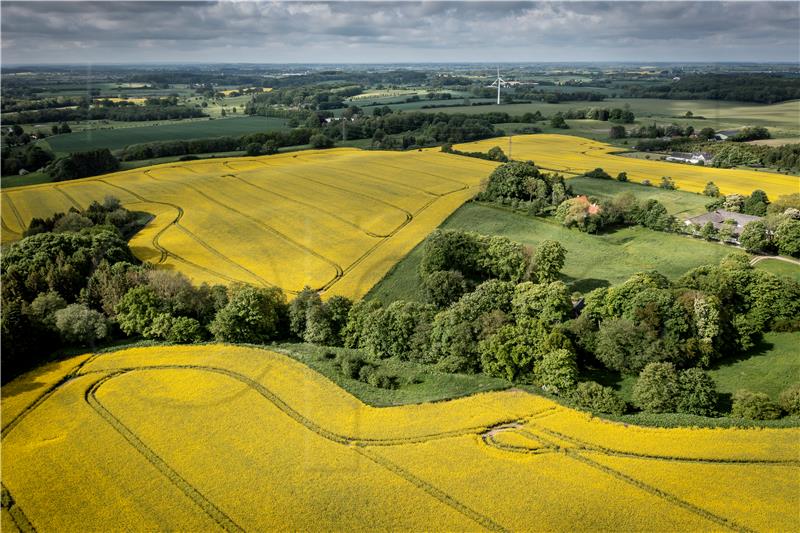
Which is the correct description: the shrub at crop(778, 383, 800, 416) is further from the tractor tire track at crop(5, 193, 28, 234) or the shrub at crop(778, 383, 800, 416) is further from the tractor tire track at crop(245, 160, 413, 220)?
the tractor tire track at crop(5, 193, 28, 234)

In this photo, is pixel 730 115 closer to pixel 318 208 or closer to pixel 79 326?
pixel 318 208

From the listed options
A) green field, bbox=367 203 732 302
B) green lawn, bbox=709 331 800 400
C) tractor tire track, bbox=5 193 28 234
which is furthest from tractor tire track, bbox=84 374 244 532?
tractor tire track, bbox=5 193 28 234

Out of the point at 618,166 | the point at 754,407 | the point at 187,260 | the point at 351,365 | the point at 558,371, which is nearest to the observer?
the point at 754,407

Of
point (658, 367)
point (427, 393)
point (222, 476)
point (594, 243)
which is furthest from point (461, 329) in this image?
point (594, 243)

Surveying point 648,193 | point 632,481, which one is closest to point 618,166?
point 648,193

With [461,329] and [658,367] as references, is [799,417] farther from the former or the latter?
[461,329]

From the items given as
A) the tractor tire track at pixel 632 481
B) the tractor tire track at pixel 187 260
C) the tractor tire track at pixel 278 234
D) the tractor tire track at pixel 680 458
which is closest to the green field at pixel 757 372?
the tractor tire track at pixel 680 458

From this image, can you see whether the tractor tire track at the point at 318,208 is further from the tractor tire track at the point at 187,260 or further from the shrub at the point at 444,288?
the shrub at the point at 444,288
